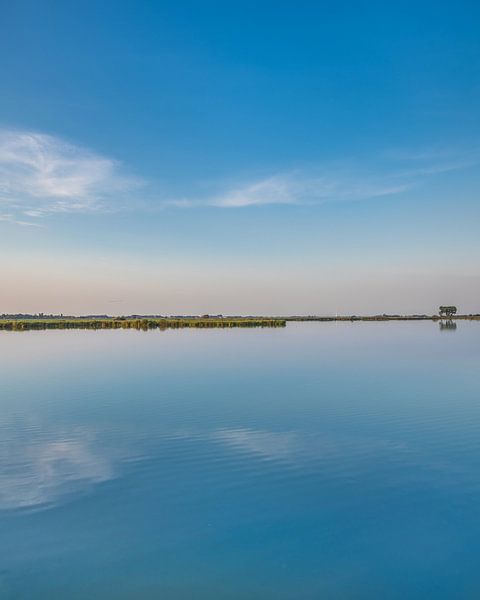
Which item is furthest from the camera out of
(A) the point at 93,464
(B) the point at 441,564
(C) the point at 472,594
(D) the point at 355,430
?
(D) the point at 355,430

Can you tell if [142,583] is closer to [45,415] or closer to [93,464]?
[93,464]

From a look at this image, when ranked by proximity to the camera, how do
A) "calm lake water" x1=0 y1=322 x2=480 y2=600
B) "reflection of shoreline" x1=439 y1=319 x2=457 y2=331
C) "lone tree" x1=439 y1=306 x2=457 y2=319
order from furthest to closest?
"lone tree" x1=439 y1=306 x2=457 y2=319 → "reflection of shoreline" x1=439 y1=319 x2=457 y2=331 → "calm lake water" x1=0 y1=322 x2=480 y2=600

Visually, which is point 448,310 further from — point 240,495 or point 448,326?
point 240,495

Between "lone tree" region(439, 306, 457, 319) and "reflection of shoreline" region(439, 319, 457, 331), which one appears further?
"lone tree" region(439, 306, 457, 319)

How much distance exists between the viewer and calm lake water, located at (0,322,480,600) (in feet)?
20.8

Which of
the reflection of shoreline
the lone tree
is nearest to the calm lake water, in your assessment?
the reflection of shoreline

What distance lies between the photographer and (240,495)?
8.81 metres

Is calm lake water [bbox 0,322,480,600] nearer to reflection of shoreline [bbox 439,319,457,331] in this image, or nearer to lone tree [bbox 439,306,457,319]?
reflection of shoreline [bbox 439,319,457,331]

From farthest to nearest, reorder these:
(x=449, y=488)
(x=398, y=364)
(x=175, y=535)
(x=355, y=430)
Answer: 1. (x=398, y=364)
2. (x=355, y=430)
3. (x=449, y=488)
4. (x=175, y=535)

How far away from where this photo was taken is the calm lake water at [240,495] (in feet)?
20.8

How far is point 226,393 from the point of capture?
19.2m

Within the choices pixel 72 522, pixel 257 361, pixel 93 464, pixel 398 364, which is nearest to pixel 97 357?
pixel 257 361

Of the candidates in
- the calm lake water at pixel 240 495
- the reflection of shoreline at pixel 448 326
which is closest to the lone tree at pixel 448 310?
the reflection of shoreline at pixel 448 326

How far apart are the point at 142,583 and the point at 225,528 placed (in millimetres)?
1800
